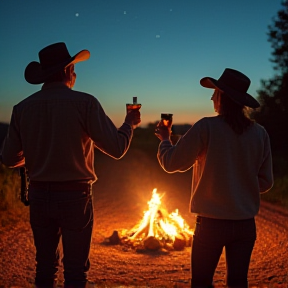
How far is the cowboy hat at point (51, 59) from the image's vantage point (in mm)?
2999

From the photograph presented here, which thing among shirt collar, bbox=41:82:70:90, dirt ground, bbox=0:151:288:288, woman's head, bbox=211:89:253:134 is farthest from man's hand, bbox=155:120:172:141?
dirt ground, bbox=0:151:288:288

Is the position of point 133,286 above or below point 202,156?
below

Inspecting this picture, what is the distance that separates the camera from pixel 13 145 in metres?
3.03

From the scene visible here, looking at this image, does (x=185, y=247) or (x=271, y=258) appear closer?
(x=271, y=258)

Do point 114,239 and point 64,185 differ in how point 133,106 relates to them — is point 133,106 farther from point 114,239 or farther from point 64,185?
point 114,239

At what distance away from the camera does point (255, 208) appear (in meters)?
2.79

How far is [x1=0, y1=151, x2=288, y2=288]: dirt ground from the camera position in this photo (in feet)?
16.2

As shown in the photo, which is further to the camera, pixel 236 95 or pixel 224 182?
pixel 236 95

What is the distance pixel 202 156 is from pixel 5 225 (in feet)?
18.3

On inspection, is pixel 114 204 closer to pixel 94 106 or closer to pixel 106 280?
pixel 106 280

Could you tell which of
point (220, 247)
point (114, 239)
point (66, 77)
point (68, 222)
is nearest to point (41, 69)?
point (66, 77)

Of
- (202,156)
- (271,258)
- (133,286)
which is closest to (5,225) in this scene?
(133,286)

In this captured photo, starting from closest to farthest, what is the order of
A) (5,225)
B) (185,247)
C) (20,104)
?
(20,104), (185,247), (5,225)

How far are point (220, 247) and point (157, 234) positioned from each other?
156 inches
